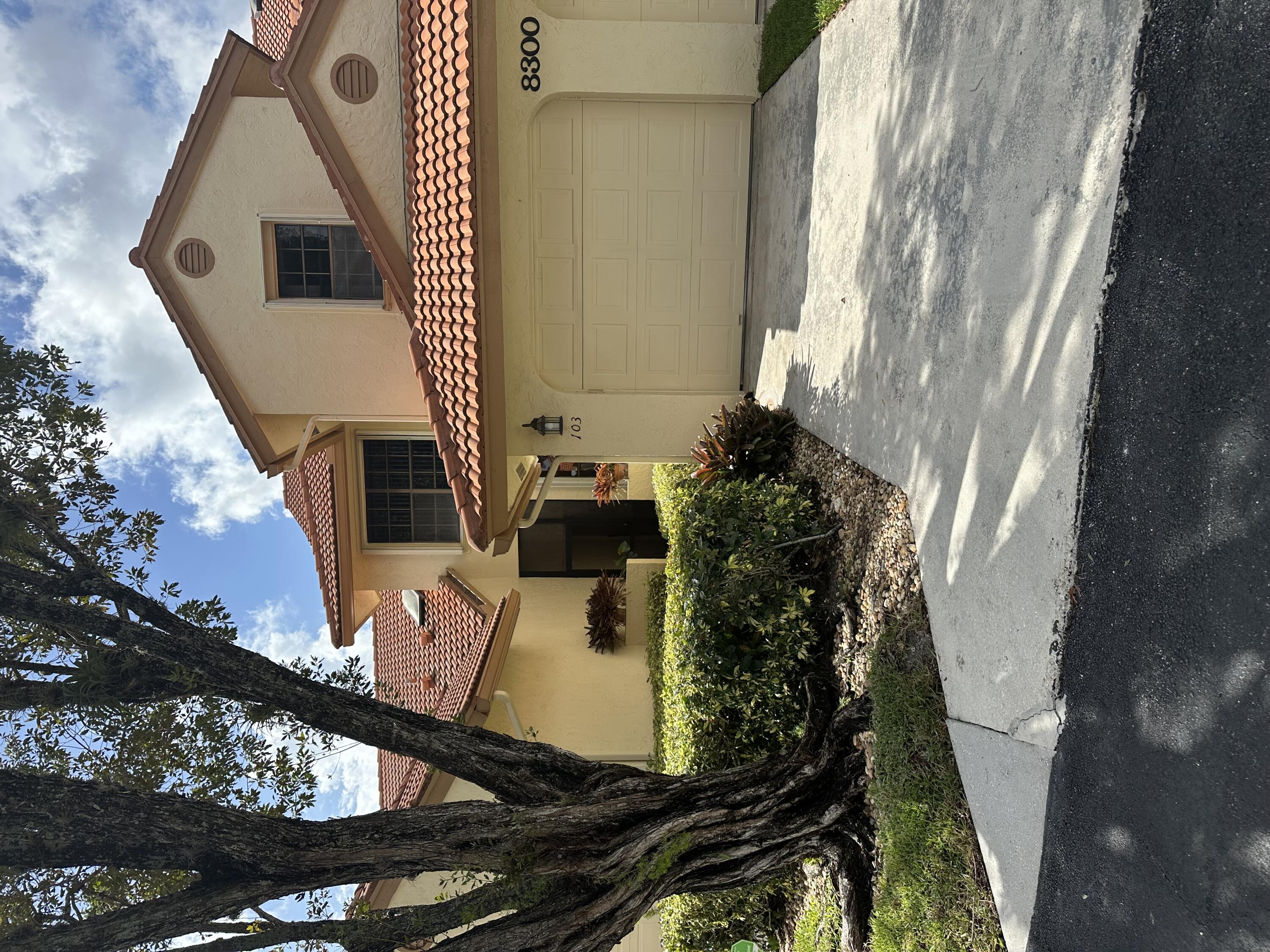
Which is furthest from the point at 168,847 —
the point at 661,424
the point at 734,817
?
the point at 661,424

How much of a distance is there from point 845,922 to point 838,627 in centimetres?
242

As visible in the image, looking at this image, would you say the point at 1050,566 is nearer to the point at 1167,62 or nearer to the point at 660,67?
the point at 1167,62

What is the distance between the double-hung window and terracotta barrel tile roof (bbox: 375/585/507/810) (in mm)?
1154

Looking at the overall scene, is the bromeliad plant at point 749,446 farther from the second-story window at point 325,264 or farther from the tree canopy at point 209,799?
the second-story window at point 325,264

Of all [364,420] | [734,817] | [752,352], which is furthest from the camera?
[364,420]

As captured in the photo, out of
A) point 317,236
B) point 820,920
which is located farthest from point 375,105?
point 820,920

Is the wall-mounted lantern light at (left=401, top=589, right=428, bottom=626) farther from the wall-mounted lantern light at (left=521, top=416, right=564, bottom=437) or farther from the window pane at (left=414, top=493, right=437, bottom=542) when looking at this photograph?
the wall-mounted lantern light at (left=521, top=416, right=564, bottom=437)

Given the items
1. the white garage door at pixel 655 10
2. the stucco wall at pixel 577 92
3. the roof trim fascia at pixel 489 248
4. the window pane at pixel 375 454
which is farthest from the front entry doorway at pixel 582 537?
the white garage door at pixel 655 10

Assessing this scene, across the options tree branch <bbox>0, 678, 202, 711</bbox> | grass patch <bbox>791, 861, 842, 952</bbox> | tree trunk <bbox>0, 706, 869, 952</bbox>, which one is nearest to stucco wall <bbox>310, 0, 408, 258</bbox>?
tree branch <bbox>0, 678, 202, 711</bbox>

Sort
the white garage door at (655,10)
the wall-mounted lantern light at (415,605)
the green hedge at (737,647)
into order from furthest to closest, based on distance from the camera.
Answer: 1. the wall-mounted lantern light at (415,605)
2. the white garage door at (655,10)
3. the green hedge at (737,647)

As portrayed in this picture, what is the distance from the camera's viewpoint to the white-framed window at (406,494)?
13180mm

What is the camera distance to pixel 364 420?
12164 mm

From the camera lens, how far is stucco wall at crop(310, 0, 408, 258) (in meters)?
9.34

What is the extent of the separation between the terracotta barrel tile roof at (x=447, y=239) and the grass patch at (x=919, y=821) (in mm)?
5343
